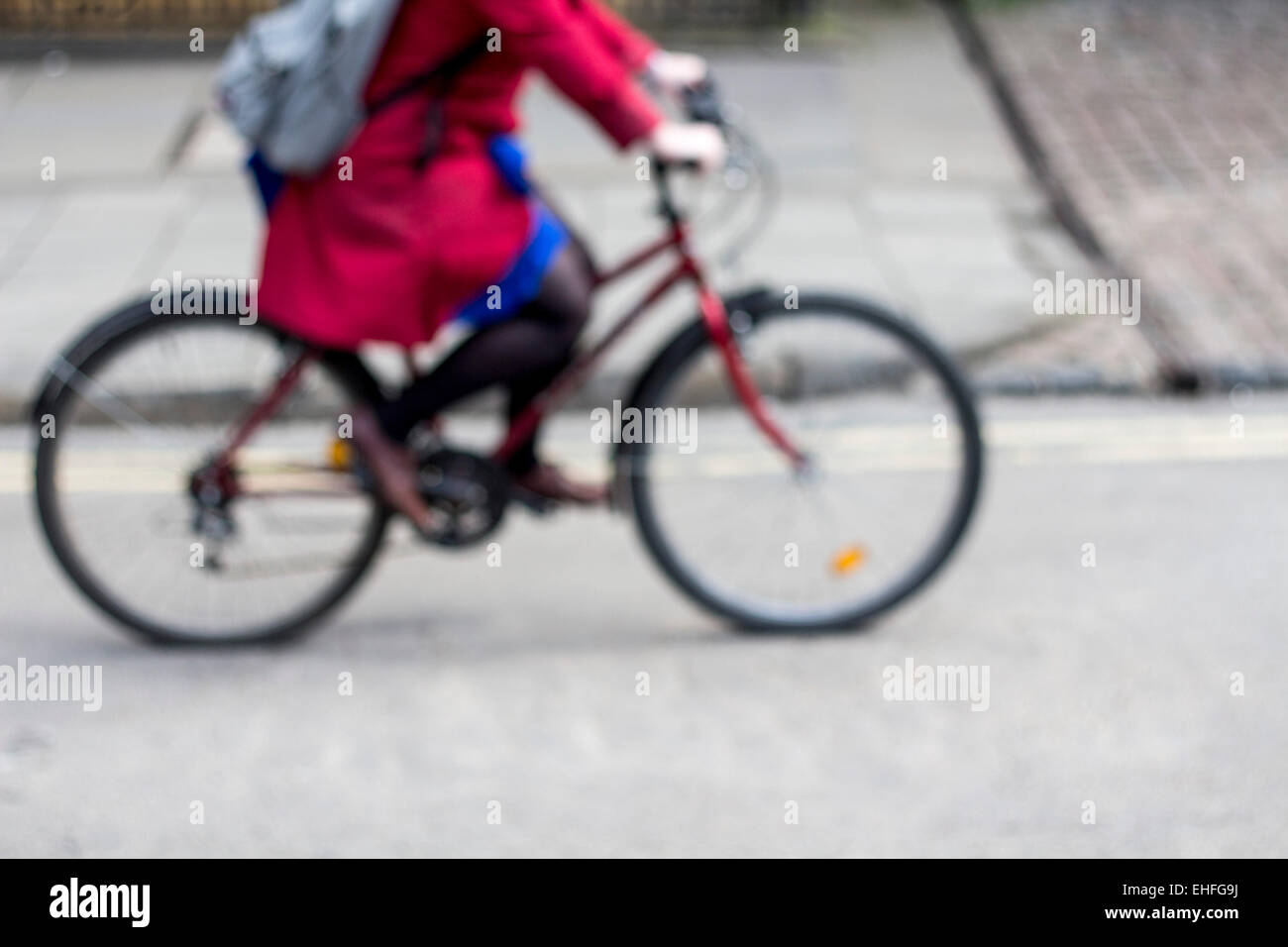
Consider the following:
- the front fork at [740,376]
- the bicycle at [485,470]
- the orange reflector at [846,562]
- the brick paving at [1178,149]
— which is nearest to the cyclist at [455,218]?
the bicycle at [485,470]

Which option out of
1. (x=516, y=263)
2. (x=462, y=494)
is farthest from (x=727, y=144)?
(x=462, y=494)

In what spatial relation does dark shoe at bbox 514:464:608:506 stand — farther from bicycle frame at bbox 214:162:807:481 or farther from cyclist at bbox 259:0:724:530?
cyclist at bbox 259:0:724:530

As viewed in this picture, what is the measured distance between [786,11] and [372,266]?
6.38 metres

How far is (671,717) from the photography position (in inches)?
165

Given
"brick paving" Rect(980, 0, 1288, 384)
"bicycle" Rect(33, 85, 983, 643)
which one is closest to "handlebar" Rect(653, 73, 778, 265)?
"bicycle" Rect(33, 85, 983, 643)

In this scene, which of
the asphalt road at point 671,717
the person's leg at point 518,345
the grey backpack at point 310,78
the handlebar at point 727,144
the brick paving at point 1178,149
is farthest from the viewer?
the brick paving at point 1178,149

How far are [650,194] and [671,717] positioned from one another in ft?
13.0

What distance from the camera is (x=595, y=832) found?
372cm

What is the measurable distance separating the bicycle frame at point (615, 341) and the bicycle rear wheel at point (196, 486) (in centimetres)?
3

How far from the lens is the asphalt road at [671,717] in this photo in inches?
147

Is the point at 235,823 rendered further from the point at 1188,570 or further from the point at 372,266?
the point at 1188,570

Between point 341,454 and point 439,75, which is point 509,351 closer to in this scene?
point 341,454

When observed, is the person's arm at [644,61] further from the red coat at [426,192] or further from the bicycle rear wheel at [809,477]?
the bicycle rear wheel at [809,477]

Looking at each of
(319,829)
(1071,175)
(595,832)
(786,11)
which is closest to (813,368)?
(595,832)
